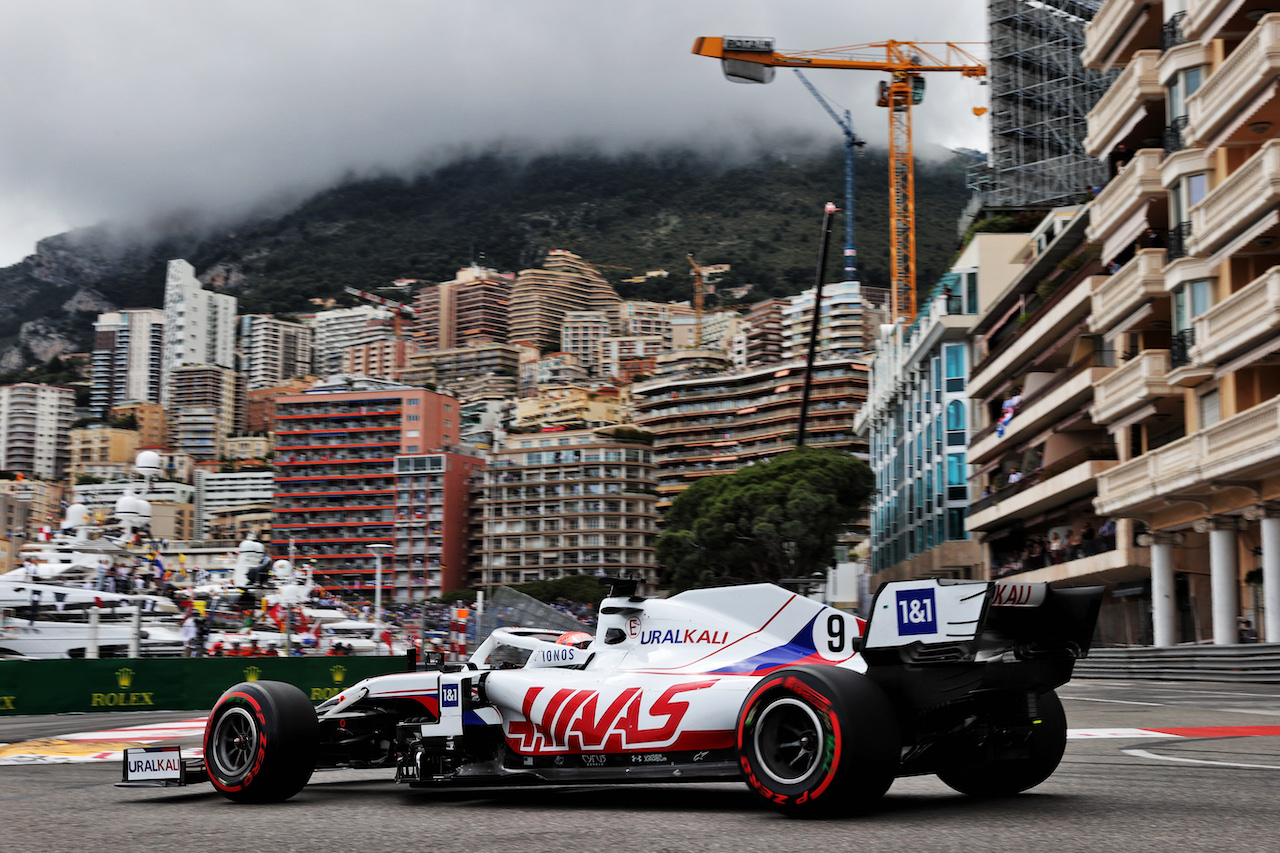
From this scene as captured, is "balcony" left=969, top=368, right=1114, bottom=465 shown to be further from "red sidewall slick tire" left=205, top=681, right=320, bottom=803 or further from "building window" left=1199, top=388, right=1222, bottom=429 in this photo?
"red sidewall slick tire" left=205, top=681, right=320, bottom=803

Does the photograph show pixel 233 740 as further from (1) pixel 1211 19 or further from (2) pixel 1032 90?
(2) pixel 1032 90

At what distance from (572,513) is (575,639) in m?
174

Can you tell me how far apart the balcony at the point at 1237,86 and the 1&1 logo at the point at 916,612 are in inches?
1105

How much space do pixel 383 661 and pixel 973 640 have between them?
75.4 ft

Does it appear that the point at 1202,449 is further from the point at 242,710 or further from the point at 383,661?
the point at 242,710

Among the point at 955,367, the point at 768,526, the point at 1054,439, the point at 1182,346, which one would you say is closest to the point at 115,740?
the point at 1182,346

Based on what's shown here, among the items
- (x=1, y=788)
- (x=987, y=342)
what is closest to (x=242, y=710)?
(x=1, y=788)

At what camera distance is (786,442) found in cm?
19712

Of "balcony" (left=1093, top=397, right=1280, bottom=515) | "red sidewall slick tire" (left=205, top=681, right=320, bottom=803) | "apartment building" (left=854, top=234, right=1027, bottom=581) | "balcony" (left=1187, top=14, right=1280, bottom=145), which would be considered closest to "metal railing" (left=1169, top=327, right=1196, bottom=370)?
"balcony" (left=1093, top=397, right=1280, bottom=515)

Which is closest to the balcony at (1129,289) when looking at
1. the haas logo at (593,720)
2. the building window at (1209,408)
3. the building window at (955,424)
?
the building window at (1209,408)

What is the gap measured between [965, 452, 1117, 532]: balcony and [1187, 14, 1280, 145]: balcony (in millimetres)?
13746

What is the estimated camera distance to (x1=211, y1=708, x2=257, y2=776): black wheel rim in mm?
9109

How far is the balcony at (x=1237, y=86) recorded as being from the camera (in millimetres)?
30500

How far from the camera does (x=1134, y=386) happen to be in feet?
127
